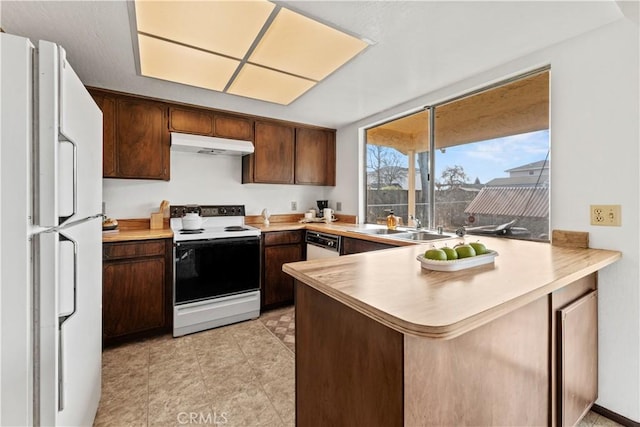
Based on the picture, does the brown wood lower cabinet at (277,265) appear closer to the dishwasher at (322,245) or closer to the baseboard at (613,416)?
the dishwasher at (322,245)

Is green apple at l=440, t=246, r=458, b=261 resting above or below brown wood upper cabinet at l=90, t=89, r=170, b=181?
below

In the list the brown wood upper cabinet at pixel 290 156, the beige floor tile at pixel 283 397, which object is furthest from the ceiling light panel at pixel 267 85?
the beige floor tile at pixel 283 397

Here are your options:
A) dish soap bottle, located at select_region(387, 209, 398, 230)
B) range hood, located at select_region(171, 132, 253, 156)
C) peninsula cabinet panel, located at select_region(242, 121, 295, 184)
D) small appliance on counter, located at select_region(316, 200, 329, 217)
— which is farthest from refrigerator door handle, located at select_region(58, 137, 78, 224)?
small appliance on counter, located at select_region(316, 200, 329, 217)

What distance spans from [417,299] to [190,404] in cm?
160

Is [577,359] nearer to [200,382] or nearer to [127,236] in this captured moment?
[200,382]

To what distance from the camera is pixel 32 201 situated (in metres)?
0.91

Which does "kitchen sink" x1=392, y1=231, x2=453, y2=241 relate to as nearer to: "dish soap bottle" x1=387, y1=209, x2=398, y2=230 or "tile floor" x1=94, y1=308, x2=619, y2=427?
"dish soap bottle" x1=387, y1=209, x2=398, y2=230

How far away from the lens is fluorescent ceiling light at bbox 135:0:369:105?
4.80ft

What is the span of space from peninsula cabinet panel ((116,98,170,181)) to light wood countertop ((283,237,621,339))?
2.21 meters

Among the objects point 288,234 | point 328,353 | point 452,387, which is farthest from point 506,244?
point 288,234

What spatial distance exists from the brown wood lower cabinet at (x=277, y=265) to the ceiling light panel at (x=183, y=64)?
60.4 inches

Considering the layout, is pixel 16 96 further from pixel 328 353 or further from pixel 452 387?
pixel 452 387

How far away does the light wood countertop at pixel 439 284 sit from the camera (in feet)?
2.43

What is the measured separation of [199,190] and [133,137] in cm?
82
